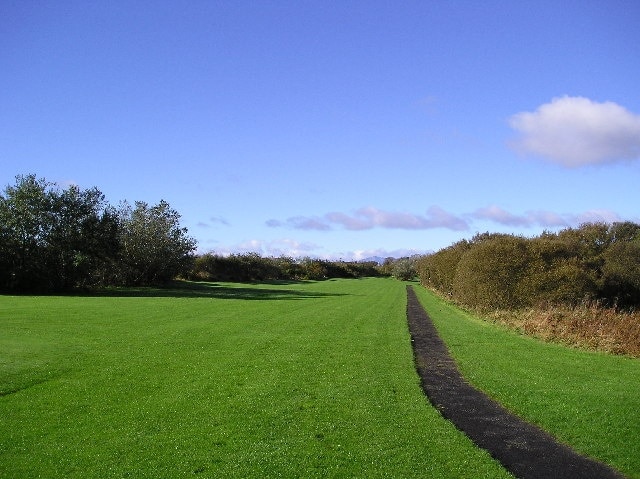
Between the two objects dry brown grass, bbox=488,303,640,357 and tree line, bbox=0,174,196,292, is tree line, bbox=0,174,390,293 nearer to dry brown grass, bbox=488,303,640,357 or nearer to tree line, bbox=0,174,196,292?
tree line, bbox=0,174,196,292

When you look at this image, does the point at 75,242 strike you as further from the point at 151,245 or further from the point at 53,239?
the point at 151,245

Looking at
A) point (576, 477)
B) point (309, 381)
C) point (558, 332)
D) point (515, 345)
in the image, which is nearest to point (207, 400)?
point (309, 381)

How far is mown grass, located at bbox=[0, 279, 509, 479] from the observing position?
7773 mm

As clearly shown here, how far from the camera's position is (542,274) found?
29.2 meters

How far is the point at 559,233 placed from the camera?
48656mm

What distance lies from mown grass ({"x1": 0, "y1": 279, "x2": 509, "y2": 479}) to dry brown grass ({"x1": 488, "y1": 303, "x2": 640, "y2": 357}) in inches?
245

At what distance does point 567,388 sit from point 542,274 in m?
18.0

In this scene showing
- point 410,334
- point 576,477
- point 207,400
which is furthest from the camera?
point 410,334

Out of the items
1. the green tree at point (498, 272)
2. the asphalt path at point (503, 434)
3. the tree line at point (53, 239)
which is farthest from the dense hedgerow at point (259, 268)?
the asphalt path at point (503, 434)

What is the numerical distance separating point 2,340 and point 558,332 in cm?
2019

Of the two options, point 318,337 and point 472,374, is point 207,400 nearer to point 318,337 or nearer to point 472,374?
point 472,374

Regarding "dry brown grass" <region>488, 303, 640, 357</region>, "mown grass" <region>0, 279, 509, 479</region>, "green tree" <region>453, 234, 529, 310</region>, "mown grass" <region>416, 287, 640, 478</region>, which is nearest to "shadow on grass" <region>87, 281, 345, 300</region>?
"green tree" <region>453, 234, 529, 310</region>

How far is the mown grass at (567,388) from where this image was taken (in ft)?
29.6

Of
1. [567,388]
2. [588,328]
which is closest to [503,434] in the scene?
[567,388]
